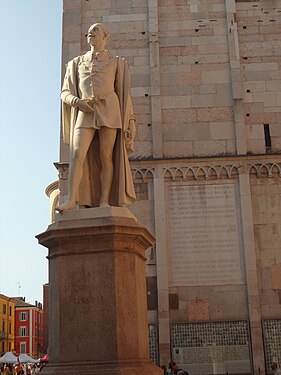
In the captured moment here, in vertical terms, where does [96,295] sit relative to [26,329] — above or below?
below

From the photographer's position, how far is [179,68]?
1750 centimetres

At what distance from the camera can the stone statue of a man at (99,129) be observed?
7.34 meters

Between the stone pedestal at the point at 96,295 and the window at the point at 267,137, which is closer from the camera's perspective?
the stone pedestal at the point at 96,295

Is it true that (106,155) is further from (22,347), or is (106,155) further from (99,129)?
(22,347)

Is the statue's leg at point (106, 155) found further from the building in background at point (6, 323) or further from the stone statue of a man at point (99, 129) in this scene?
the building in background at point (6, 323)

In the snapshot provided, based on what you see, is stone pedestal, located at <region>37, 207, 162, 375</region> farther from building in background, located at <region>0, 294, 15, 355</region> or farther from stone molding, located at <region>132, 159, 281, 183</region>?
building in background, located at <region>0, 294, 15, 355</region>

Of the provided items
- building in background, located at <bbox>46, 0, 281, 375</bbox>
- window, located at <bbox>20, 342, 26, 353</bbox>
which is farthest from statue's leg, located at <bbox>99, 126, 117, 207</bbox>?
window, located at <bbox>20, 342, 26, 353</bbox>

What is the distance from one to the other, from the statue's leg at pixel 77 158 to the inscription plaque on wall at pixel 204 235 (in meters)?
8.76

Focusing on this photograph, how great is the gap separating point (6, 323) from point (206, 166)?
60.9 meters

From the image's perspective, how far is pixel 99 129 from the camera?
7.43m

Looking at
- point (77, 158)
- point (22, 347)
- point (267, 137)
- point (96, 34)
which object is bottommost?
point (22, 347)

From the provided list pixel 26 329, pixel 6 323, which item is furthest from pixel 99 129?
pixel 26 329

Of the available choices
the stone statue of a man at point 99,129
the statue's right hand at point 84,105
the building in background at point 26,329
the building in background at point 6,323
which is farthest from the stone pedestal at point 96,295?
the building in background at point 26,329

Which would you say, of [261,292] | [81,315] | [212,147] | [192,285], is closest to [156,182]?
[212,147]
